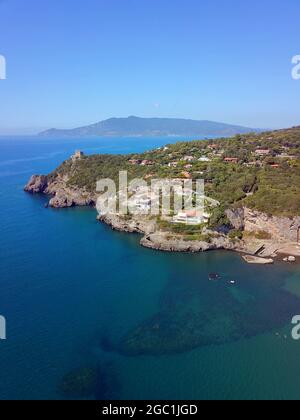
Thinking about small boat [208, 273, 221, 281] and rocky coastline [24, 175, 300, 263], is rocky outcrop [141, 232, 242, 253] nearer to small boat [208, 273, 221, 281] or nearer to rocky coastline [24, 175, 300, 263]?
rocky coastline [24, 175, 300, 263]

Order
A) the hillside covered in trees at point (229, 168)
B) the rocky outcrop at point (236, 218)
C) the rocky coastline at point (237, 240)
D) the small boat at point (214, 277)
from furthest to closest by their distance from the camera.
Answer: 1. the hillside covered in trees at point (229, 168)
2. the rocky outcrop at point (236, 218)
3. the rocky coastline at point (237, 240)
4. the small boat at point (214, 277)

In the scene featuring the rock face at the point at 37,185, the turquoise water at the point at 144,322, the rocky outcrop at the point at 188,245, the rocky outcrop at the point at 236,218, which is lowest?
the turquoise water at the point at 144,322

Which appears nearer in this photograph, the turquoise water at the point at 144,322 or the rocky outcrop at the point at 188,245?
the turquoise water at the point at 144,322

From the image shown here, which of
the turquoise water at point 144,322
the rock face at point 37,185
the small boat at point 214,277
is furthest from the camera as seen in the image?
the rock face at point 37,185

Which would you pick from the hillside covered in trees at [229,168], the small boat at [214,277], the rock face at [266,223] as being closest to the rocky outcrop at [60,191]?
the hillside covered in trees at [229,168]

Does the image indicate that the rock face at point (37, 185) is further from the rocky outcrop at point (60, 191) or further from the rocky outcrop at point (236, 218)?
the rocky outcrop at point (236, 218)

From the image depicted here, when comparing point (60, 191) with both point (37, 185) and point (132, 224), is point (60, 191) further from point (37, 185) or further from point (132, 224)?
point (132, 224)
